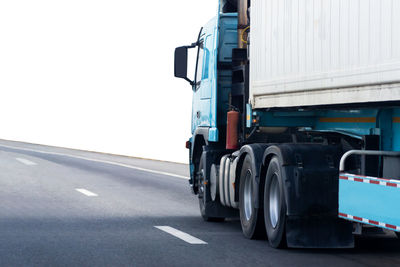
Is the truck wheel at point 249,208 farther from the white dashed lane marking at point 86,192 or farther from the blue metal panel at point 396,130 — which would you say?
the white dashed lane marking at point 86,192

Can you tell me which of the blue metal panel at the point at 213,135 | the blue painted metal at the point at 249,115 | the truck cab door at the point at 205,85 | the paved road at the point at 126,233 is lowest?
the paved road at the point at 126,233

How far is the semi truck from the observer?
794cm

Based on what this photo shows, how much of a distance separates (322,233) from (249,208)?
71.6 inches

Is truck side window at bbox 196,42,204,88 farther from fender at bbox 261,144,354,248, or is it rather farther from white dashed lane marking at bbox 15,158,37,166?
white dashed lane marking at bbox 15,158,37,166

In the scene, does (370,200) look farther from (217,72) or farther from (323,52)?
(217,72)

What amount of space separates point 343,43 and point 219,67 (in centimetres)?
489

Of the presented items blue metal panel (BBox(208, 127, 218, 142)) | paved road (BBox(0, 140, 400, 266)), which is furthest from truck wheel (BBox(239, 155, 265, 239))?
blue metal panel (BBox(208, 127, 218, 142))

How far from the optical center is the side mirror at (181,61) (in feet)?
46.1

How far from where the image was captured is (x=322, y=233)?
9570mm

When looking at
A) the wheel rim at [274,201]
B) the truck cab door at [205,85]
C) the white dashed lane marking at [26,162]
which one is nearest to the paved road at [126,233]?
the wheel rim at [274,201]

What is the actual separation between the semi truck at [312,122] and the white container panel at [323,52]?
0.04 ft

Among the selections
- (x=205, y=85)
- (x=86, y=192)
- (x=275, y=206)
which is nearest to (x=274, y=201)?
(x=275, y=206)

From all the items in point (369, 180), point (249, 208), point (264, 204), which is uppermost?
point (369, 180)

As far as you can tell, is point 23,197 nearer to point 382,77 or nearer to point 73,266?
point 73,266
